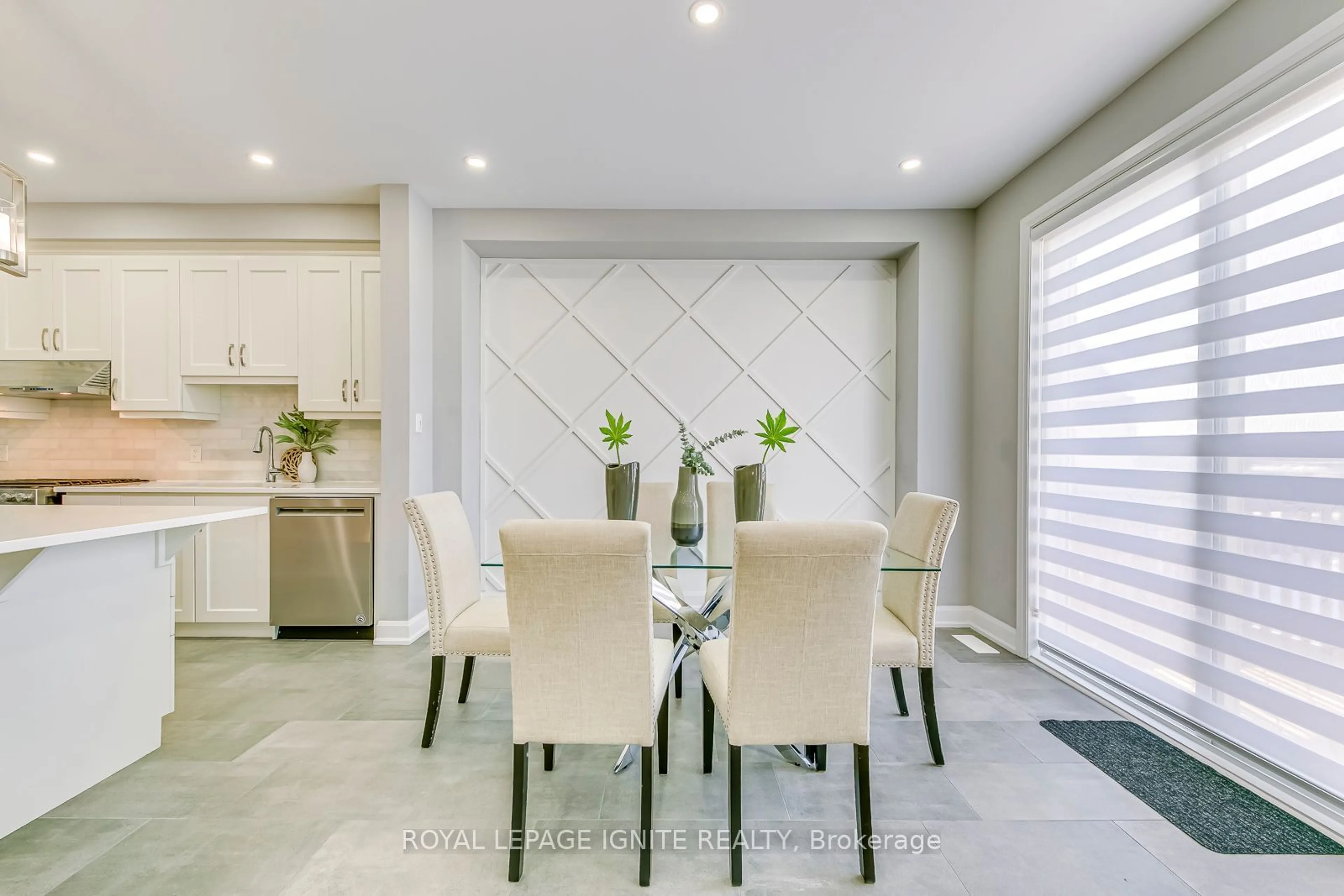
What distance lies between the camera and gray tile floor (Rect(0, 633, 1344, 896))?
147 centimetres

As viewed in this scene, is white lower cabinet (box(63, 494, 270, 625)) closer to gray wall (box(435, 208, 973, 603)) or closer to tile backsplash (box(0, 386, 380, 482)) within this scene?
tile backsplash (box(0, 386, 380, 482))

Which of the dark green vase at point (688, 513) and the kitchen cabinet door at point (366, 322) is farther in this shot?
the kitchen cabinet door at point (366, 322)

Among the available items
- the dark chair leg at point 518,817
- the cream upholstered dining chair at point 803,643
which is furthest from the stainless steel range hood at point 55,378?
the cream upholstered dining chair at point 803,643

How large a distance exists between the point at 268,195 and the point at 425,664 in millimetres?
2870

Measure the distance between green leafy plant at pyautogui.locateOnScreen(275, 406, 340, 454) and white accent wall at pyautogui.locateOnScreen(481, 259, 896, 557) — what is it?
0.97 meters

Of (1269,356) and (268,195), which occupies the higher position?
(268,195)

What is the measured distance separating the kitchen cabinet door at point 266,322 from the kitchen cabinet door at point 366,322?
35 cm

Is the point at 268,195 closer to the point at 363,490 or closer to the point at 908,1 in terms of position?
the point at 363,490

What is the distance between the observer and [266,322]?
3514 millimetres

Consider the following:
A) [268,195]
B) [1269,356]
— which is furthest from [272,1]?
[1269,356]

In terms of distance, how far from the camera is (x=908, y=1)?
1897 mm

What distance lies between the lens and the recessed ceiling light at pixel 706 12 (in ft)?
6.25

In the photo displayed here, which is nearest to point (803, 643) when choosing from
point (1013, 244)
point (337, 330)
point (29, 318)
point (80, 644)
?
point (80, 644)

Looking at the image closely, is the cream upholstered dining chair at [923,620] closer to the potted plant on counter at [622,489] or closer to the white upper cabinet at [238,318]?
the potted plant on counter at [622,489]
